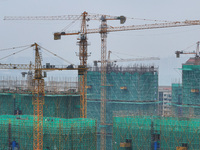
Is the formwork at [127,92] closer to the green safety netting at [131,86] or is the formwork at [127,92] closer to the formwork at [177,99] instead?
the green safety netting at [131,86]

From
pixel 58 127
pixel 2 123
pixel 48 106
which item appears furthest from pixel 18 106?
pixel 58 127

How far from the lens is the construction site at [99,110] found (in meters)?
78.9

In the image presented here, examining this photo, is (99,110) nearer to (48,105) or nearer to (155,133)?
(48,105)

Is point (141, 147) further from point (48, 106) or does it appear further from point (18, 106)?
point (18, 106)

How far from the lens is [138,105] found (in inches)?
5153

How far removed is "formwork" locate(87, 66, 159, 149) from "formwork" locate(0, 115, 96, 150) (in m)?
42.9

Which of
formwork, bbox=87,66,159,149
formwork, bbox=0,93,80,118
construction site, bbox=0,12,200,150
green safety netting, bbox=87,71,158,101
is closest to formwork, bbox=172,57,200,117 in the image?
construction site, bbox=0,12,200,150

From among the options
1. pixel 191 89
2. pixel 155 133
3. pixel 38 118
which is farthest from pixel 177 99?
pixel 155 133

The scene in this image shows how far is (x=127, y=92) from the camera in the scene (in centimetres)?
13275

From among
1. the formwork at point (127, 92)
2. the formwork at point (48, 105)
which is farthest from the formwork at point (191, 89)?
the formwork at point (48, 105)

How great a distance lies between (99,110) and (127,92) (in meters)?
10.4

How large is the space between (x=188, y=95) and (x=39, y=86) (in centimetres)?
4995

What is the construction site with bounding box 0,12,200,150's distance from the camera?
78875 mm

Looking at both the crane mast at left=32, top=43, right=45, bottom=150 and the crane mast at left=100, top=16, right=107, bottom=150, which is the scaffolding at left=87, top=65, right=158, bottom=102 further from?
the crane mast at left=32, top=43, right=45, bottom=150
